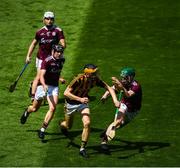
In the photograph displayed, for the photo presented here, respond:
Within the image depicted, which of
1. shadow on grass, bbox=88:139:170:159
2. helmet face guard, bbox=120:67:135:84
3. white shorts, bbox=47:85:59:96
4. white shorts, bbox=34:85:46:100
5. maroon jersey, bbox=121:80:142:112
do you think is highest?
helmet face guard, bbox=120:67:135:84

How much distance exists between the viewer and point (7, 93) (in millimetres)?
23047

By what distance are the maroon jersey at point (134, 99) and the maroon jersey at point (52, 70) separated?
201cm

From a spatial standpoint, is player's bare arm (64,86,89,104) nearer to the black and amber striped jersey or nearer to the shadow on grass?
the black and amber striped jersey

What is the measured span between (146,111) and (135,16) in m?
8.36

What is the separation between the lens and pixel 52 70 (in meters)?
19.6

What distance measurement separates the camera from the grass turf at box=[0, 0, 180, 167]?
18.8 metres

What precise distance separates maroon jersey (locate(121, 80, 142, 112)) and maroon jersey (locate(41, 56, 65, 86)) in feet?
6.58

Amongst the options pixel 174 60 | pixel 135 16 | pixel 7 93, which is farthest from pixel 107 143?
pixel 135 16

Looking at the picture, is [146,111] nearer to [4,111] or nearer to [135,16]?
[4,111]

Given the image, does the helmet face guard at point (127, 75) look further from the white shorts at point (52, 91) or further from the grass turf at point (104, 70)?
the white shorts at point (52, 91)

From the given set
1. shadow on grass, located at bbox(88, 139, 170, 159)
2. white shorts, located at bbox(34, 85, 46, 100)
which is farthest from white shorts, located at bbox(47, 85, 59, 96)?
shadow on grass, located at bbox(88, 139, 170, 159)

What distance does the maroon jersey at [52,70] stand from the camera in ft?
64.1

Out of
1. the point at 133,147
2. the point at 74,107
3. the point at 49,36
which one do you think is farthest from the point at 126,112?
the point at 49,36

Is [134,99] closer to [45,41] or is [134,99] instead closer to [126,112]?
[126,112]
